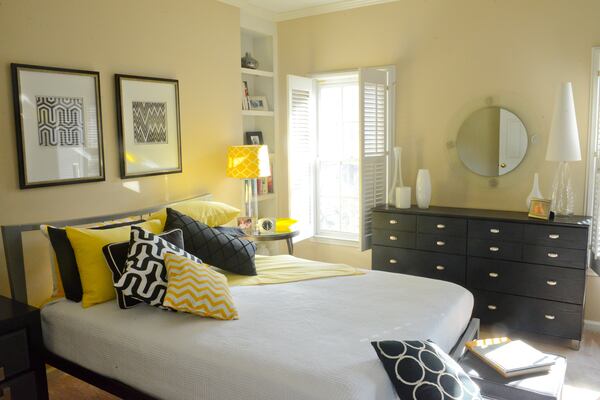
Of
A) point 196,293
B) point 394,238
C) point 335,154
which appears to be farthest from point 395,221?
point 196,293

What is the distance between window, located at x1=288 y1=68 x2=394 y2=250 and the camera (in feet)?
14.5

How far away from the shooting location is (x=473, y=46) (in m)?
4.13

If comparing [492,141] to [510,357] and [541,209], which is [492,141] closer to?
[541,209]

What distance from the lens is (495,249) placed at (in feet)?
12.3

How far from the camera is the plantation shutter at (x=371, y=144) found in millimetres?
4207

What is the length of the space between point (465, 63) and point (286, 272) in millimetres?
2322

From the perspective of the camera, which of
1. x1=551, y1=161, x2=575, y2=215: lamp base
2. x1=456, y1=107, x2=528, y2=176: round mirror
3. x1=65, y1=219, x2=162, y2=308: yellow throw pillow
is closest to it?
x1=65, y1=219, x2=162, y2=308: yellow throw pillow

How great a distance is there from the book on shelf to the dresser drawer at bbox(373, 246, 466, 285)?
147 cm

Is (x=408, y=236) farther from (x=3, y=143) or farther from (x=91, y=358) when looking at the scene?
(x=3, y=143)

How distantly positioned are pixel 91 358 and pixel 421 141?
3.13 meters

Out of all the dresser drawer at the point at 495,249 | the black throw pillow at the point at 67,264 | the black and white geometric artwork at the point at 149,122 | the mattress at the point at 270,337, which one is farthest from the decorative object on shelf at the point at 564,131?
the black throw pillow at the point at 67,264

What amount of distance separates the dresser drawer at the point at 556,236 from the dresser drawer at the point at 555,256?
0.11ft

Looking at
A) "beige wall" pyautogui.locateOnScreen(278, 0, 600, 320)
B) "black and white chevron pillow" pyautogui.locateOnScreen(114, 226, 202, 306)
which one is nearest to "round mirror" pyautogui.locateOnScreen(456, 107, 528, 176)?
"beige wall" pyautogui.locateOnScreen(278, 0, 600, 320)

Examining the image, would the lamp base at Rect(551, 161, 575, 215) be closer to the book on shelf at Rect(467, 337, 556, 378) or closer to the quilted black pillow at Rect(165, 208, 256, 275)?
the book on shelf at Rect(467, 337, 556, 378)
